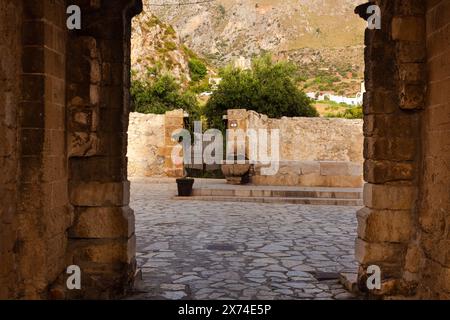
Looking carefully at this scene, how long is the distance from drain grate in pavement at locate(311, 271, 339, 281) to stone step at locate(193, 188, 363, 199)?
765 cm

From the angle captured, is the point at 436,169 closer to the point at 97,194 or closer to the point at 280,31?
the point at 97,194

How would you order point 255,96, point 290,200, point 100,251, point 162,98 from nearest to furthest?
point 100,251
point 290,200
point 255,96
point 162,98

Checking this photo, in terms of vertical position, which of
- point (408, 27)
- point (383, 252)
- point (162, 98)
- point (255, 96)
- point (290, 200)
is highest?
point (162, 98)

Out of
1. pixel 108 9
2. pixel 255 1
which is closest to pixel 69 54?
pixel 108 9

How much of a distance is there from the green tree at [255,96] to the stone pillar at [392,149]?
68.1 feet

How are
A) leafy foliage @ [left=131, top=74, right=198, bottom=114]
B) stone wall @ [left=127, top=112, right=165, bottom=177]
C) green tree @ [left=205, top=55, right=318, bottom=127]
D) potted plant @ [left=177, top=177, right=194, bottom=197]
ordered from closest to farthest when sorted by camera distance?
1. potted plant @ [left=177, top=177, right=194, bottom=197]
2. stone wall @ [left=127, top=112, right=165, bottom=177]
3. green tree @ [left=205, top=55, right=318, bottom=127]
4. leafy foliage @ [left=131, top=74, right=198, bottom=114]

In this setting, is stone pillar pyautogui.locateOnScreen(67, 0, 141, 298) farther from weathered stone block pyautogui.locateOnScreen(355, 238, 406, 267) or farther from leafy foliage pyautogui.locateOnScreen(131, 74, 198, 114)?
leafy foliage pyautogui.locateOnScreen(131, 74, 198, 114)

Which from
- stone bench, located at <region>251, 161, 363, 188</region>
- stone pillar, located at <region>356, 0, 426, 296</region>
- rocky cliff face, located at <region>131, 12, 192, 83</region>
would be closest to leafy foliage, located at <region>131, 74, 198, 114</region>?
stone bench, located at <region>251, 161, 363, 188</region>

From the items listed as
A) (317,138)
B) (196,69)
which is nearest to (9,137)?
(317,138)

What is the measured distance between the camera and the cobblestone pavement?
211 inches

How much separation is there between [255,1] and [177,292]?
107 metres

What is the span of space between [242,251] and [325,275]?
5.67ft

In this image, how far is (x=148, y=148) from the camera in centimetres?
1984
